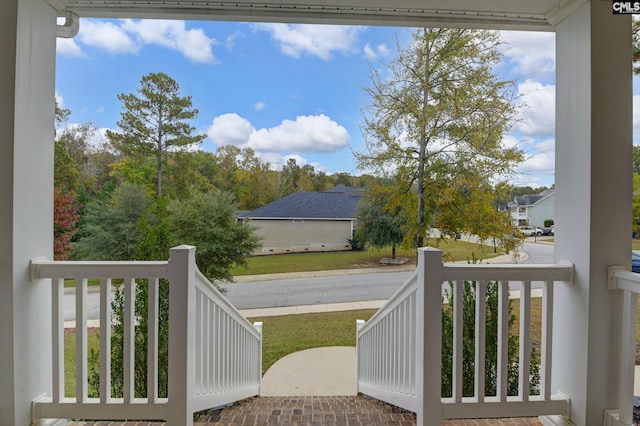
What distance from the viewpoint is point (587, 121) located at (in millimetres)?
1580

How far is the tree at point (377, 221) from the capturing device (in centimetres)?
336

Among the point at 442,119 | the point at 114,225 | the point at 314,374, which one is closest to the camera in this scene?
the point at 114,225

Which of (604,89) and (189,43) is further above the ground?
(189,43)

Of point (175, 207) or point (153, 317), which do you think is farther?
point (175, 207)

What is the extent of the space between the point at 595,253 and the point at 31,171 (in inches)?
113

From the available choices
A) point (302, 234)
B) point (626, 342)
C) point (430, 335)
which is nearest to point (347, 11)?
point (430, 335)

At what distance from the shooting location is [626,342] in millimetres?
1516

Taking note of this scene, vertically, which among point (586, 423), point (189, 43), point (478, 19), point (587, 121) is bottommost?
point (586, 423)

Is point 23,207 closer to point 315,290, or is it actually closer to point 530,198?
point 315,290

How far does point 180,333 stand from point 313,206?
2.05 metres

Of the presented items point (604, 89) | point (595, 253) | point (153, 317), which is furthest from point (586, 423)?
point (153, 317)

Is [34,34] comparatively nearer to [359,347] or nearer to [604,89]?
[604,89]

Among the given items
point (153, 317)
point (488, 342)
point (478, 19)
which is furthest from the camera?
point (488, 342)
